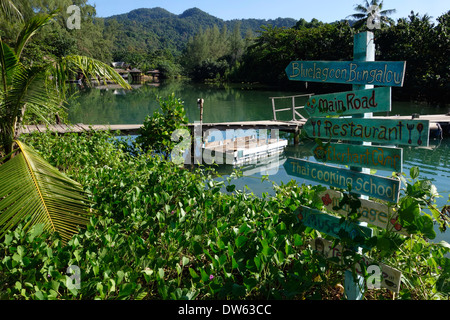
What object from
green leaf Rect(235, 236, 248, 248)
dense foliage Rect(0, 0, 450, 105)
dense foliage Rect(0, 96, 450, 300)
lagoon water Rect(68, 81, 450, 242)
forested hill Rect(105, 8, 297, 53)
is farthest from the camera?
forested hill Rect(105, 8, 297, 53)

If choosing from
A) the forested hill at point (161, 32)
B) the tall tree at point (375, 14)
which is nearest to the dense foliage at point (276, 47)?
the tall tree at point (375, 14)

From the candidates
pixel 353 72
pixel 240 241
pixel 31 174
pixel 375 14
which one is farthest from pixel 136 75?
pixel 240 241

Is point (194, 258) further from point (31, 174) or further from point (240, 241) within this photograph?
point (31, 174)

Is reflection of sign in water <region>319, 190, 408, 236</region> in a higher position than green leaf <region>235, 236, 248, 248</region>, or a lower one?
higher

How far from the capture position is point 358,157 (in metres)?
1.90

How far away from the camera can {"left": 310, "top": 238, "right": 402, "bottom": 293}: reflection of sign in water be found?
1.72 meters

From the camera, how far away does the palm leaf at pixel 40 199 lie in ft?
8.14

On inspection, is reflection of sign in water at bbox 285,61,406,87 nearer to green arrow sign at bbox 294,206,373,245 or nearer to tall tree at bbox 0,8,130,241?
green arrow sign at bbox 294,206,373,245

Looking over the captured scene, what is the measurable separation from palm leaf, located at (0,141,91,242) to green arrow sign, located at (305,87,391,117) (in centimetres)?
180

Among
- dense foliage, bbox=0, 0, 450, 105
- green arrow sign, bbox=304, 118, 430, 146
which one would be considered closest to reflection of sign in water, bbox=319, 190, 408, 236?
green arrow sign, bbox=304, 118, 430, 146

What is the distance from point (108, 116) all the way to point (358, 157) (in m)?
19.0

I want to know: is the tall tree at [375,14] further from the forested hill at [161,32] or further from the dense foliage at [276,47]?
the forested hill at [161,32]

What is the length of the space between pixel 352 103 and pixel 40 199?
2.22 metres

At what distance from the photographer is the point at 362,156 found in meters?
1.89
